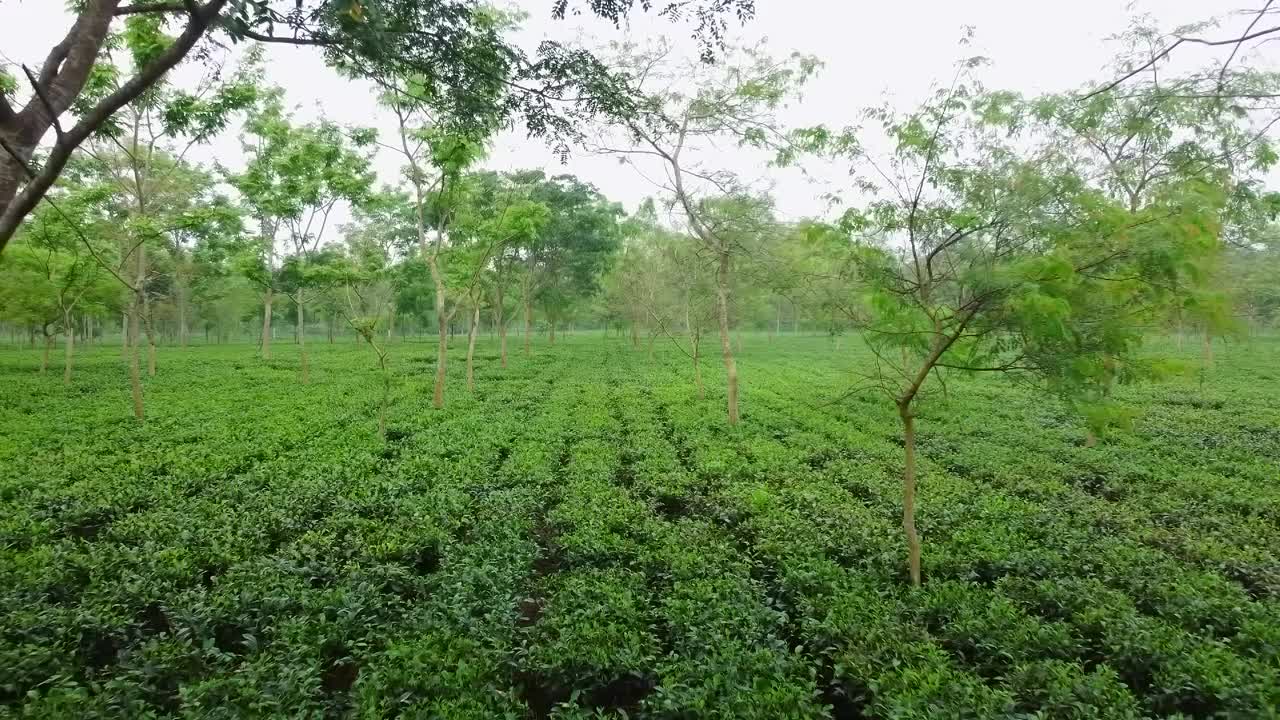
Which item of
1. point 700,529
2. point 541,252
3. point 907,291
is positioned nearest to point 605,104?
point 907,291

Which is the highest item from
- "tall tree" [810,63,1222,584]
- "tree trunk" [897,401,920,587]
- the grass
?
"tall tree" [810,63,1222,584]

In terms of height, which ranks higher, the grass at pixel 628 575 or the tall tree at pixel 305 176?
the tall tree at pixel 305 176

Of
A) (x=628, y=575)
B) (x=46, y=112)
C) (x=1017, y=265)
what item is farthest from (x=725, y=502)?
(x=46, y=112)

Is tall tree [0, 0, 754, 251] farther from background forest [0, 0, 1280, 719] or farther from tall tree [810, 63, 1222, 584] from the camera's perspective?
tall tree [810, 63, 1222, 584]

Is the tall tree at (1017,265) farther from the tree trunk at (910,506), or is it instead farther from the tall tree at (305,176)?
the tall tree at (305,176)

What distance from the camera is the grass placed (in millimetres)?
4586

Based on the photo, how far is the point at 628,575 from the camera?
6684mm

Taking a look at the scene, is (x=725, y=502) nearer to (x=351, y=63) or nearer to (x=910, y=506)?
(x=910, y=506)

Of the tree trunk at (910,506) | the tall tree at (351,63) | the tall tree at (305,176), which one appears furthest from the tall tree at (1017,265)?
the tall tree at (305,176)

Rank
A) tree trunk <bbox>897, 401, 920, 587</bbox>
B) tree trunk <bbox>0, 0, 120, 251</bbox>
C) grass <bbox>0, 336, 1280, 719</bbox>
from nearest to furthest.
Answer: tree trunk <bbox>0, 0, 120, 251</bbox> → grass <bbox>0, 336, 1280, 719</bbox> → tree trunk <bbox>897, 401, 920, 587</bbox>

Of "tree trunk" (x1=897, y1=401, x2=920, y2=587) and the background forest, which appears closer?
the background forest

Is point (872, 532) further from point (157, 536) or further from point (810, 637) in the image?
point (157, 536)

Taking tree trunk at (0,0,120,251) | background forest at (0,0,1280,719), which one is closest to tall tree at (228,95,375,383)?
background forest at (0,0,1280,719)

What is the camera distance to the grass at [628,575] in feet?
15.0
